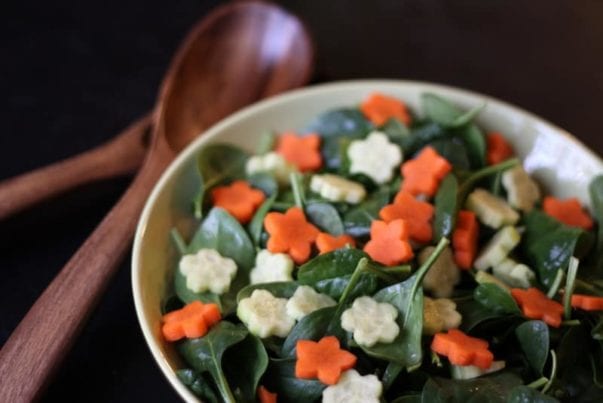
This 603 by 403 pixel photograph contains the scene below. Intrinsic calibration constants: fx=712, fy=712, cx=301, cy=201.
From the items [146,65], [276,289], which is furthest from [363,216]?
[146,65]

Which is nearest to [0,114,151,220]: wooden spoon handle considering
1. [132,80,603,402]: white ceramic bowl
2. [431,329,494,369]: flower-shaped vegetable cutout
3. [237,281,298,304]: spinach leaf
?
[132,80,603,402]: white ceramic bowl

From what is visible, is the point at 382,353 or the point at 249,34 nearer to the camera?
the point at 382,353

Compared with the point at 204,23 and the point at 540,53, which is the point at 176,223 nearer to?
the point at 204,23

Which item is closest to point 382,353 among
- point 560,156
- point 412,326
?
point 412,326

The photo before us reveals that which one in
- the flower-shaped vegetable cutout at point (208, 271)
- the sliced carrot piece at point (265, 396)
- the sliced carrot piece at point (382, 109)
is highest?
the sliced carrot piece at point (382, 109)

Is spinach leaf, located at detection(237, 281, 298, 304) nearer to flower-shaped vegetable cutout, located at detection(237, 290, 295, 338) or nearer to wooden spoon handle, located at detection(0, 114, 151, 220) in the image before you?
flower-shaped vegetable cutout, located at detection(237, 290, 295, 338)

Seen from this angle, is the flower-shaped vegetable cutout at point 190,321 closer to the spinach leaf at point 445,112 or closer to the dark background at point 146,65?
the dark background at point 146,65

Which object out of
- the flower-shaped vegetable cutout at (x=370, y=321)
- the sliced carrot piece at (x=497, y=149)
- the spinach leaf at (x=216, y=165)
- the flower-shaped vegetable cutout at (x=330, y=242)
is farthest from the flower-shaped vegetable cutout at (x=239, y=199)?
Result: the sliced carrot piece at (x=497, y=149)
